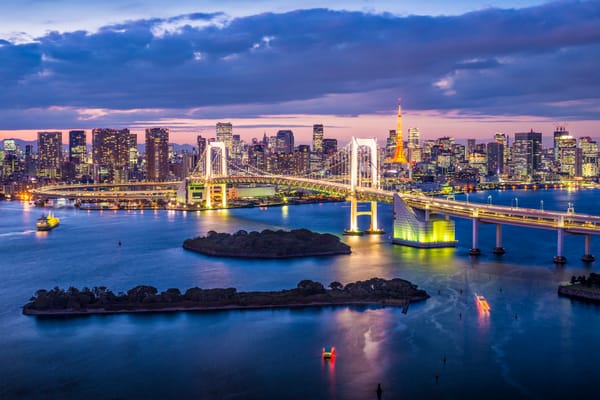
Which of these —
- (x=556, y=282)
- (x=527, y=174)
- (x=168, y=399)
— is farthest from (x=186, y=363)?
(x=527, y=174)

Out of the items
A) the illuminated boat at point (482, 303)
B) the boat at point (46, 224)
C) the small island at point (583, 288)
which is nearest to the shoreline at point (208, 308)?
the illuminated boat at point (482, 303)

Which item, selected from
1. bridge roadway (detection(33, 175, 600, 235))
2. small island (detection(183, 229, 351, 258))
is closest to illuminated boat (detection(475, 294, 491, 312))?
bridge roadway (detection(33, 175, 600, 235))

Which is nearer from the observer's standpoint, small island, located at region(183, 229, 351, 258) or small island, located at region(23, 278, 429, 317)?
small island, located at region(23, 278, 429, 317)

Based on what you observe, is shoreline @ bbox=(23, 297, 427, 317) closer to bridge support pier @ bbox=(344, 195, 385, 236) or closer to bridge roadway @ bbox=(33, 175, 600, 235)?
bridge roadway @ bbox=(33, 175, 600, 235)

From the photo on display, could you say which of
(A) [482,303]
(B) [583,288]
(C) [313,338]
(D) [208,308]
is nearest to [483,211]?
(B) [583,288]

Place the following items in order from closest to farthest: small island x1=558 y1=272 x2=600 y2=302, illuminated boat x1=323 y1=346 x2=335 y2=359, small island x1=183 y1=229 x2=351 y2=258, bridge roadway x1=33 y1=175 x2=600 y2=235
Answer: illuminated boat x1=323 y1=346 x2=335 y2=359 → small island x1=558 y1=272 x2=600 y2=302 → bridge roadway x1=33 y1=175 x2=600 y2=235 → small island x1=183 y1=229 x2=351 y2=258

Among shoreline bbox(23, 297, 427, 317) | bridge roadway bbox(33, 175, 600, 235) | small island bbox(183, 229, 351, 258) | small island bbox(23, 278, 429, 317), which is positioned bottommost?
shoreline bbox(23, 297, 427, 317)
